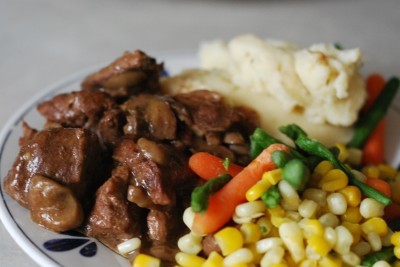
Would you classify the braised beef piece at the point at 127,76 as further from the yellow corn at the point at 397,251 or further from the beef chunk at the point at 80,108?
the yellow corn at the point at 397,251

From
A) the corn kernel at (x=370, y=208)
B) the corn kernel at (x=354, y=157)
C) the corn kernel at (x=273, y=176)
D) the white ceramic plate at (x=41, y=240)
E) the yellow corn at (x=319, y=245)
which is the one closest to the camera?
the yellow corn at (x=319, y=245)

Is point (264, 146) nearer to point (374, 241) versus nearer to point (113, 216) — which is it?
point (374, 241)

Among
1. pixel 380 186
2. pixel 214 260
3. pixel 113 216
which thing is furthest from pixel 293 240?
pixel 113 216

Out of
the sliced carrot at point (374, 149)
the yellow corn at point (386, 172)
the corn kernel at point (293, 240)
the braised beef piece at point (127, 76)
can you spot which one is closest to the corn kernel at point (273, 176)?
the corn kernel at point (293, 240)

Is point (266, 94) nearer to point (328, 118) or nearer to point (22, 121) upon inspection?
point (328, 118)

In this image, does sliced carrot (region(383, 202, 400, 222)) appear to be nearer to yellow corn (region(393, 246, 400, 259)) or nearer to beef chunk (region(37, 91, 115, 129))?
yellow corn (region(393, 246, 400, 259))

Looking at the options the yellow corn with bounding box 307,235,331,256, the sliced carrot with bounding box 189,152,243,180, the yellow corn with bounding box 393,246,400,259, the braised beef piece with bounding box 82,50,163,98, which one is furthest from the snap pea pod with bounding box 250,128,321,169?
the braised beef piece with bounding box 82,50,163,98
